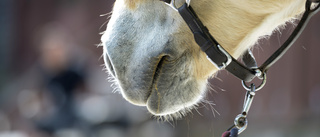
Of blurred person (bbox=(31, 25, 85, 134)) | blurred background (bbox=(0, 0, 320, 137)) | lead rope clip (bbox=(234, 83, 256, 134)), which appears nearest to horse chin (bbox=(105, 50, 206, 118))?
lead rope clip (bbox=(234, 83, 256, 134))

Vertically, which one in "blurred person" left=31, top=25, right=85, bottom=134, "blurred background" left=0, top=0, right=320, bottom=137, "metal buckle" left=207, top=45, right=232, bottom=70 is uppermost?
"metal buckle" left=207, top=45, right=232, bottom=70

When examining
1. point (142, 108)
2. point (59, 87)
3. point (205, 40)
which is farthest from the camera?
point (59, 87)

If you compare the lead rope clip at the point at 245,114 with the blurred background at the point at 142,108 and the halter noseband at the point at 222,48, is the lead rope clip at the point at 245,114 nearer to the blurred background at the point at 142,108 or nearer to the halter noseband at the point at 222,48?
the halter noseband at the point at 222,48

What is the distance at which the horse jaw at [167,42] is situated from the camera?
73.6 inches

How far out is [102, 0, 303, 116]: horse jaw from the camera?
1.87 metres

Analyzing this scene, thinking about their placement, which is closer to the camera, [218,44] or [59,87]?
[218,44]

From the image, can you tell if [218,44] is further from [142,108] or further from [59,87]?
[59,87]

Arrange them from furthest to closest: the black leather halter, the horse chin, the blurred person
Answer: the blurred person, the horse chin, the black leather halter

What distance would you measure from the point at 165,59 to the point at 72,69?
4.98m

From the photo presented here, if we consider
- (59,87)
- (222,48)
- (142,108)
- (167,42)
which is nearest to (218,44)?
(222,48)

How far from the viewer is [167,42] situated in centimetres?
187

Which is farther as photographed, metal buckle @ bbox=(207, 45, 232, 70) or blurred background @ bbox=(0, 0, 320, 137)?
blurred background @ bbox=(0, 0, 320, 137)

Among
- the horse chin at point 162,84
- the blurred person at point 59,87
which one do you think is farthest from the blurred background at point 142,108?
the horse chin at point 162,84

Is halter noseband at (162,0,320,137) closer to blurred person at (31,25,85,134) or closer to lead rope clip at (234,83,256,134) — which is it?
lead rope clip at (234,83,256,134)
